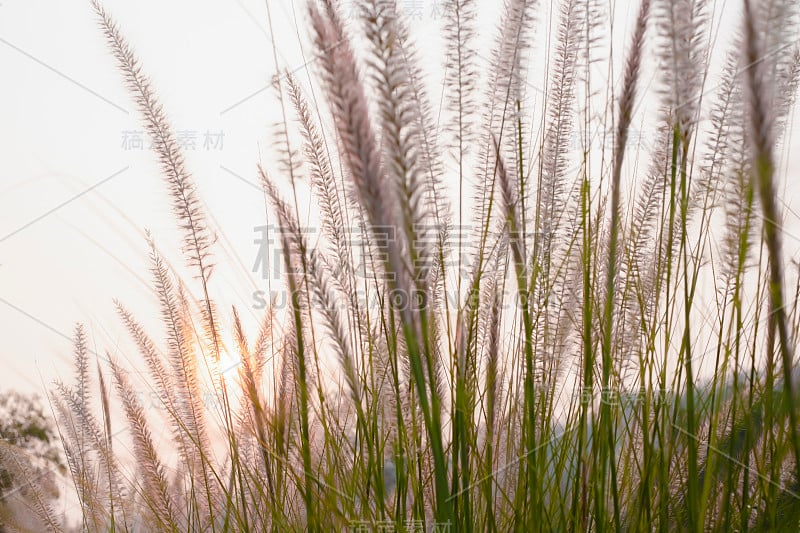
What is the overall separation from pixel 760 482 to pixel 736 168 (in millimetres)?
544

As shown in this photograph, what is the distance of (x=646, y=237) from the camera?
4.84 ft

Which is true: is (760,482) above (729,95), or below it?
below

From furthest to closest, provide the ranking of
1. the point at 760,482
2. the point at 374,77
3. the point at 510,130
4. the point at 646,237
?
the point at 510,130 < the point at 646,237 < the point at 760,482 < the point at 374,77

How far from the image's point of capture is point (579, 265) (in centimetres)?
150

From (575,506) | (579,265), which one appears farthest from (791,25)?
(575,506)

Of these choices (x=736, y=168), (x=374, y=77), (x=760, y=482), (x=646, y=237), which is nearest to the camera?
(x=374, y=77)

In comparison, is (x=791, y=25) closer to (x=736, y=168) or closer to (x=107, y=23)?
(x=736, y=168)

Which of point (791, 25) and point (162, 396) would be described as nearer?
point (791, 25)

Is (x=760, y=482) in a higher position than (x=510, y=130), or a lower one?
lower

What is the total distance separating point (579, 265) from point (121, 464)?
136 centimetres

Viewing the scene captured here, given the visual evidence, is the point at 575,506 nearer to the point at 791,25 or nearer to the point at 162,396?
the point at 791,25

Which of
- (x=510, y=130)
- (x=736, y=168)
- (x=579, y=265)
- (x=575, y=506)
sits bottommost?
(x=575, y=506)

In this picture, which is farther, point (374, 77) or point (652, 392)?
point (652, 392)

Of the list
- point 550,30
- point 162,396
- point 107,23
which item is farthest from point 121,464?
point 550,30
